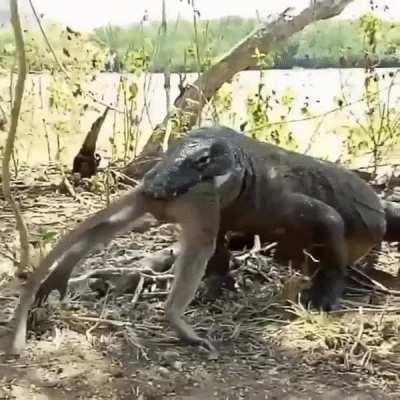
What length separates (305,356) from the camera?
10.4ft

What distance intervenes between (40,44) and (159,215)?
2906 millimetres

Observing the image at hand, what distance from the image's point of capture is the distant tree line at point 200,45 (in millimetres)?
5746

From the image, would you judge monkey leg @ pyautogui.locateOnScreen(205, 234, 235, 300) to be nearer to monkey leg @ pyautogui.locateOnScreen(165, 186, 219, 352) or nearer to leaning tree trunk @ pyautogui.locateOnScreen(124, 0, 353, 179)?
monkey leg @ pyautogui.locateOnScreen(165, 186, 219, 352)

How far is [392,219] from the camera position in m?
4.10

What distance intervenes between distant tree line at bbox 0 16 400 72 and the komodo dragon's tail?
1.80m

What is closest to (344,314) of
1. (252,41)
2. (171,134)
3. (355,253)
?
(355,253)

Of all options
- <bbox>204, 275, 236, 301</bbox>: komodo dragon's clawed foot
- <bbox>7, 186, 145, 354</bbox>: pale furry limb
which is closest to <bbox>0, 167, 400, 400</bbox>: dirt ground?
<bbox>204, 275, 236, 301</bbox>: komodo dragon's clawed foot

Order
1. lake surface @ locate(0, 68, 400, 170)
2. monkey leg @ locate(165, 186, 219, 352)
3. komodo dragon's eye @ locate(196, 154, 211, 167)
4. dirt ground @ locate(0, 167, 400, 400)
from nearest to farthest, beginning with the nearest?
dirt ground @ locate(0, 167, 400, 400)
monkey leg @ locate(165, 186, 219, 352)
komodo dragon's eye @ locate(196, 154, 211, 167)
lake surface @ locate(0, 68, 400, 170)

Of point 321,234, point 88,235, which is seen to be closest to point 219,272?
point 321,234

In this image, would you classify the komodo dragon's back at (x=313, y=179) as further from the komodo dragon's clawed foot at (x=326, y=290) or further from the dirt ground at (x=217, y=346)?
the dirt ground at (x=217, y=346)

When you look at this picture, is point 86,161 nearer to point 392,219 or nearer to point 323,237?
point 392,219

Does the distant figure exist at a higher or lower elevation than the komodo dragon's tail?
higher

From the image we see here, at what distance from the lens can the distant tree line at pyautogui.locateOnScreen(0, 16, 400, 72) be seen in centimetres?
575

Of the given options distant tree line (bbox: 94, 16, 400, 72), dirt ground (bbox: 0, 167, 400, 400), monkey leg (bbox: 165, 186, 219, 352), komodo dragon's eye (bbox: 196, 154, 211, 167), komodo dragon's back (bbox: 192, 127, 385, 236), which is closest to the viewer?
dirt ground (bbox: 0, 167, 400, 400)
